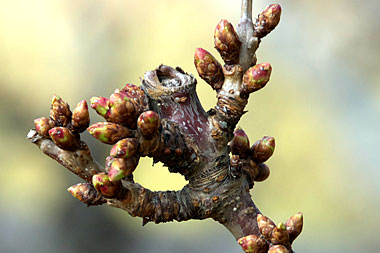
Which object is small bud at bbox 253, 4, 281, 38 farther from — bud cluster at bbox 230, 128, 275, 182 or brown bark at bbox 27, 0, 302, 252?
bud cluster at bbox 230, 128, 275, 182

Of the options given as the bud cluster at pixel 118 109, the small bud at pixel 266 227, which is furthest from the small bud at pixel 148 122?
the small bud at pixel 266 227

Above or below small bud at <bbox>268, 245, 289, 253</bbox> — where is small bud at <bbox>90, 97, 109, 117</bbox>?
above

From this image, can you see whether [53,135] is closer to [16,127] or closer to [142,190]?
[142,190]

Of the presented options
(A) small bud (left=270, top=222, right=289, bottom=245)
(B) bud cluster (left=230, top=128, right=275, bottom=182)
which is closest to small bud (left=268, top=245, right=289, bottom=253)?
(A) small bud (left=270, top=222, right=289, bottom=245)

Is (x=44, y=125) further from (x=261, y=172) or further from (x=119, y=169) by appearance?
(x=261, y=172)

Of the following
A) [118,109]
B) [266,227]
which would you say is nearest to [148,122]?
[118,109]

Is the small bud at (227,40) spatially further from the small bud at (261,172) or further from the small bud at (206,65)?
the small bud at (261,172)
